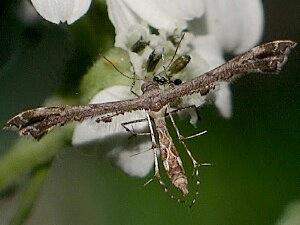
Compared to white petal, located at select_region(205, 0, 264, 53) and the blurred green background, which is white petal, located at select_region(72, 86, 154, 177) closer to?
white petal, located at select_region(205, 0, 264, 53)

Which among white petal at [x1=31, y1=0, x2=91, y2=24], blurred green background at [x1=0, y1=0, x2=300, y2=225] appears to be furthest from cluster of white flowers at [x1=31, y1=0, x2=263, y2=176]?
blurred green background at [x1=0, y1=0, x2=300, y2=225]

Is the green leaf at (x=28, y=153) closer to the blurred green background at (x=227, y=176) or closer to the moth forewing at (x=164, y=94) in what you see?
the moth forewing at (x=164, y=94)

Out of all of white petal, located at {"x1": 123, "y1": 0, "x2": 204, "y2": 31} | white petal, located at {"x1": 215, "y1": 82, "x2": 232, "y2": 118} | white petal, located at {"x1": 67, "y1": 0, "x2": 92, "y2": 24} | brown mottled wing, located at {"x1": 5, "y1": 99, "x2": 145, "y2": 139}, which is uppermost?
white petal, located at {"x1": 67, "y1": 0, "x2": 92, "y2": 24}

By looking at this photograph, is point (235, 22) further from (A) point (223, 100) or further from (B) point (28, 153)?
(B) point (28, 153)

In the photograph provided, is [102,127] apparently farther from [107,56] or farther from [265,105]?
[265,105]

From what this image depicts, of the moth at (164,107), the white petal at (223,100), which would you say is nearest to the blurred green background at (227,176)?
the white petal at (223,100)

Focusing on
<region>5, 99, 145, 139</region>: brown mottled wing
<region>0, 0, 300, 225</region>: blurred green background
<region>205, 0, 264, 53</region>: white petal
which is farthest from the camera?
<region>0, 0, 300, 225</region>: blurred green background

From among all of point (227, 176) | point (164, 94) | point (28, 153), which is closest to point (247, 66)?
point (164, 94)

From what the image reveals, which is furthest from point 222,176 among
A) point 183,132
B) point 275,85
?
point 275,85
